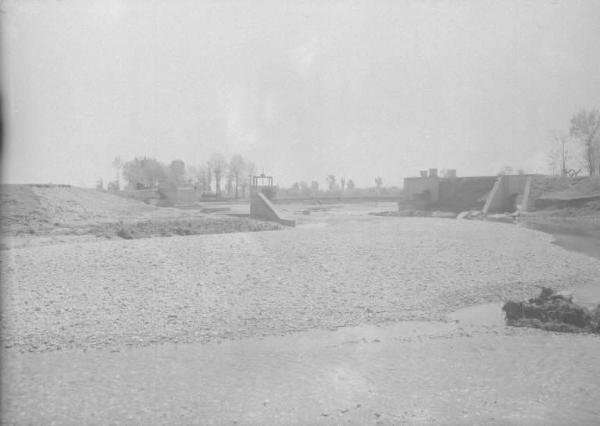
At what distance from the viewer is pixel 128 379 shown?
5406mm

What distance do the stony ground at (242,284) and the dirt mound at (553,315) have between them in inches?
41.3

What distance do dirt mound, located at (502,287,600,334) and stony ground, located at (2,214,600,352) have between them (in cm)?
105

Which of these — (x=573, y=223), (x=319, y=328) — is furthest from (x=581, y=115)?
(x=319, y=328)

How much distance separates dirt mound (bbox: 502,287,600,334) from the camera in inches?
284

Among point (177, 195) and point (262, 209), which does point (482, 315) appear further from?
point (177, 195)

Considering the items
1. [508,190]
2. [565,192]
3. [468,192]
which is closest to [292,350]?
[565,192]

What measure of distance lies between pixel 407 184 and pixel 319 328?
31.6 m

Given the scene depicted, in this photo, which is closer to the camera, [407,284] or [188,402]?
[188,402]

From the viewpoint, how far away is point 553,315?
750 cm

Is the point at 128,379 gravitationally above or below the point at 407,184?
below

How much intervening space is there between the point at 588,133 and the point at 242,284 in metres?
32.6

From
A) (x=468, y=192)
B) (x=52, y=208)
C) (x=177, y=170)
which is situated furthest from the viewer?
(x=177, y=170)

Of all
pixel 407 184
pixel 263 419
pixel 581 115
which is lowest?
pixel 263 419

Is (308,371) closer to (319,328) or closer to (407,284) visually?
(319,328)
